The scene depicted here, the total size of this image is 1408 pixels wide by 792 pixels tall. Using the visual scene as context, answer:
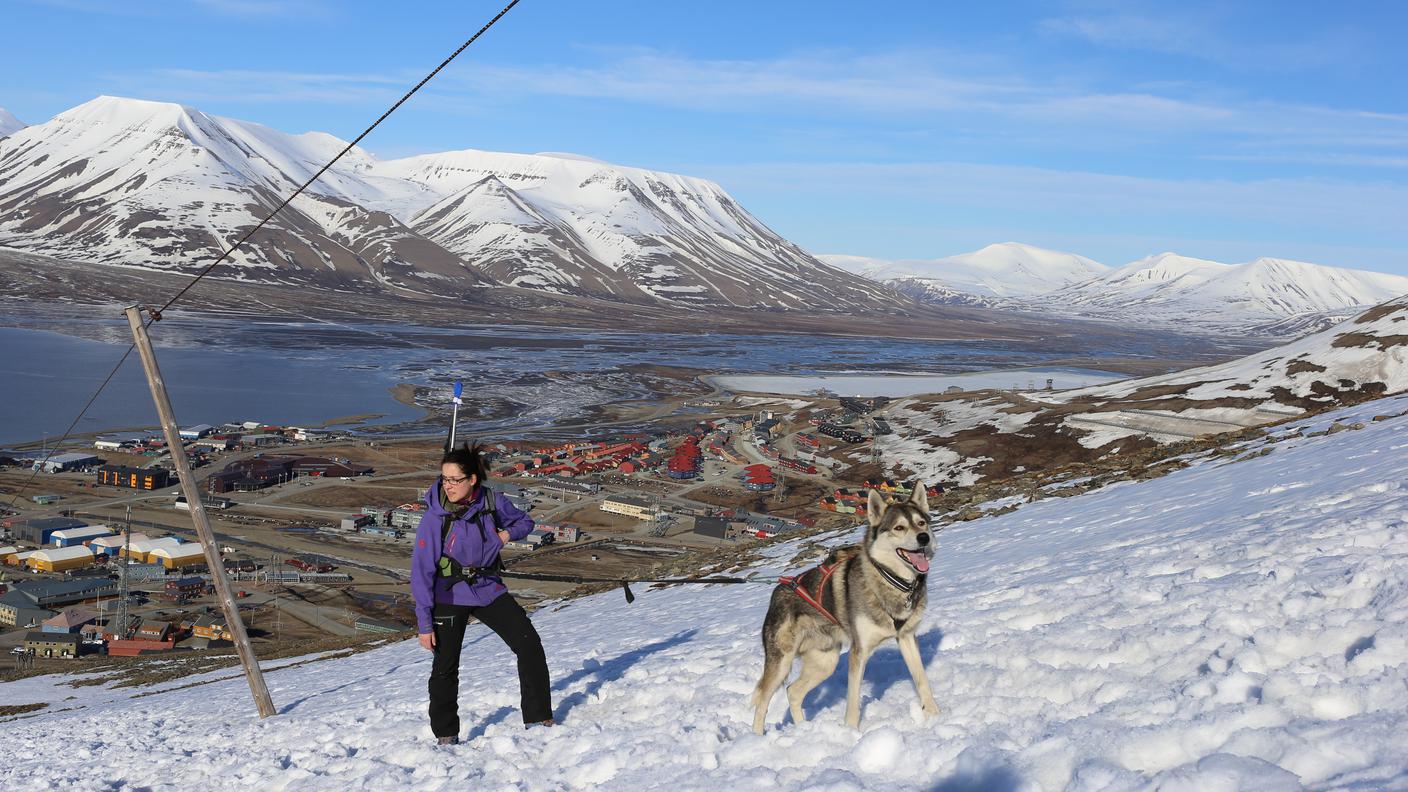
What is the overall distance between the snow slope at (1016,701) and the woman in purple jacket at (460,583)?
1.33 feet

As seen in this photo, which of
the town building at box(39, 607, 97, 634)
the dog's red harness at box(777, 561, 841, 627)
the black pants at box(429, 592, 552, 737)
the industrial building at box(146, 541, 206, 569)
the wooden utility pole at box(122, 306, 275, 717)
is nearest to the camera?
the dog's red harness at box(777, 561, 841, 627)

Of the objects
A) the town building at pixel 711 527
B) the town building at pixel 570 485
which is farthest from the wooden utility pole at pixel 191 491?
the town building at pixel 570 485

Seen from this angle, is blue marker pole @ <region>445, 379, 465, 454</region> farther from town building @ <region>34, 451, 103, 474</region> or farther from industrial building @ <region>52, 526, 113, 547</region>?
town building @ <region>34, 451, 103, 474</region>

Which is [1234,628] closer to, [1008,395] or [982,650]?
[982,650]

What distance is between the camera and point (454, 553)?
8414 millimetres

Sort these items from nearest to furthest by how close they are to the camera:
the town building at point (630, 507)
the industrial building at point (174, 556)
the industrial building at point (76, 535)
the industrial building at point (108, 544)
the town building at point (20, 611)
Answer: the town building at point (20, 611) < the industrial building at point (174, 556) < the industrial building at point (108, 544) < the industrial building at point (76, 535) < the town building at point (630, 507)

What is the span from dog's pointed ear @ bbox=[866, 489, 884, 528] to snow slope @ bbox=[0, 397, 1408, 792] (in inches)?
62.0

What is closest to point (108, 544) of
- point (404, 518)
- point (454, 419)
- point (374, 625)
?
point (404, 518)

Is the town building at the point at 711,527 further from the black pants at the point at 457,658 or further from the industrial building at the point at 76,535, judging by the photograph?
the black pants at the point at 457,658

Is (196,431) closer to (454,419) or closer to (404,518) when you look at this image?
(404,518)

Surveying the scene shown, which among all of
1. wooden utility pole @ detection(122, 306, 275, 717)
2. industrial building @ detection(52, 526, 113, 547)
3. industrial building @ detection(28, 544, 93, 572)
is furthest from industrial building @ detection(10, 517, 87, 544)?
wooden utility pole @ detection(122, 306, 275, 717)

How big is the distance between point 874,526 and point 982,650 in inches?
85.4

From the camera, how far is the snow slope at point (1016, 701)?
5.83 metres

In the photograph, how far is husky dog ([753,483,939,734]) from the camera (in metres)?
7.34
